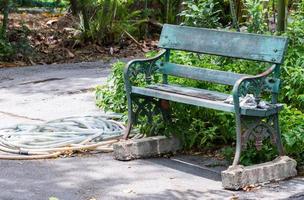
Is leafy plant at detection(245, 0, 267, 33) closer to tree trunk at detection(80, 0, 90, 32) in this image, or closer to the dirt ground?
the dirt ground

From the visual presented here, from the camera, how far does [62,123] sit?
25.1ft

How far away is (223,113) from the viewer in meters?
6.96

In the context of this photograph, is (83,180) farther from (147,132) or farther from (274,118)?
(274,118)

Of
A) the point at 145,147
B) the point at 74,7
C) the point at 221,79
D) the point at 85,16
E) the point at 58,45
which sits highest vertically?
the point at 74,7

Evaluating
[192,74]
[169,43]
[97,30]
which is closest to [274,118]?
[192,74]

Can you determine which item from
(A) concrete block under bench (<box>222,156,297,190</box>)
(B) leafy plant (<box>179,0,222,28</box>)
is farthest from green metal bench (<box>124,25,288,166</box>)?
(B) leafy plant (<box>179,0,222,28</box>)

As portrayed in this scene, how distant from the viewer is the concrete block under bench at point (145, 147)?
6711 mm

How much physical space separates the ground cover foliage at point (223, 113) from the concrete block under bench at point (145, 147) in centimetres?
11

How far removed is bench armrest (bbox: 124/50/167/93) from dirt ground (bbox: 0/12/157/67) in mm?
6868

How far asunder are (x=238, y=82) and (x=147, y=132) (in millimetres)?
1502

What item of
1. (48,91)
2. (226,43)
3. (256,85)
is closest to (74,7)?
(48,91)

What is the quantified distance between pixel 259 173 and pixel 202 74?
1247 mm

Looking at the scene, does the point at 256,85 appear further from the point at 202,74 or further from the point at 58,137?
the point at 58,137

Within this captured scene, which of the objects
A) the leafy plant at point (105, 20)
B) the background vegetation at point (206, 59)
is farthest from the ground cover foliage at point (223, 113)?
the leafy plant at point (105, 20)
